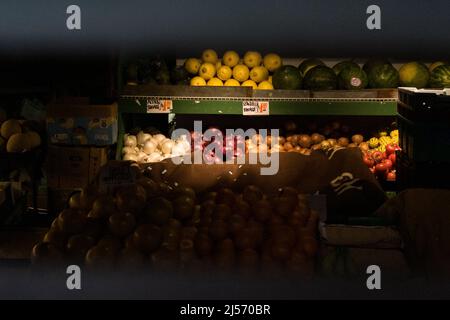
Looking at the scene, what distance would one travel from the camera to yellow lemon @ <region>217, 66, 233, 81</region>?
233 inches

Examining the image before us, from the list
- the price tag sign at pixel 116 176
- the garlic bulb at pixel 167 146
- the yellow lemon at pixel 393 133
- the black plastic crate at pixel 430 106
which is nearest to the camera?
the price tag sign at pixel 116 176

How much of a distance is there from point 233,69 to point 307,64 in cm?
69

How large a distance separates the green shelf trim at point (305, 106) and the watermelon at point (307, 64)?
61 centimetres

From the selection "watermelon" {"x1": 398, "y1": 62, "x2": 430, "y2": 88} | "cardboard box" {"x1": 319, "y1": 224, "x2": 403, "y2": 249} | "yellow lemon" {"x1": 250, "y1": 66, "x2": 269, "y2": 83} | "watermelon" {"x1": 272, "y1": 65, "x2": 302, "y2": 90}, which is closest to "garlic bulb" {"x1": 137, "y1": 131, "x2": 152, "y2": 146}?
"yellow lemon" {"x1": 250, "y1": 66, "x2": 269, "y2": 83}

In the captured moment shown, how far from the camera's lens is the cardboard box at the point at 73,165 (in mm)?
5457

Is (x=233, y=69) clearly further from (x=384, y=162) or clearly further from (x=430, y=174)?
(x=430, y=174)

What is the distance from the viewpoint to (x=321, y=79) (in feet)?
18.2

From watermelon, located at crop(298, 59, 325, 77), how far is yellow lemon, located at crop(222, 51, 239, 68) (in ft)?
1.99

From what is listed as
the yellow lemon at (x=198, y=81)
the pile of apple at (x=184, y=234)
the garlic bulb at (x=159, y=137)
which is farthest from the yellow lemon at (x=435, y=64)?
the pile of apple at (x=184, y=234)

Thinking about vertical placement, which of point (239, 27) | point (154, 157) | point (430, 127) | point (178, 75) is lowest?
point (154, 157)

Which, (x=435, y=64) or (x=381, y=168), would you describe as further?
(x=435, y=64)

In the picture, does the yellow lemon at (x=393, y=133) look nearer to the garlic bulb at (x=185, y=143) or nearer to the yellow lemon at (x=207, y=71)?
the yellow lemon at (x=207, y=71)

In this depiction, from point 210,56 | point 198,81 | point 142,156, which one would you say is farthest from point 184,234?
point 210,56
